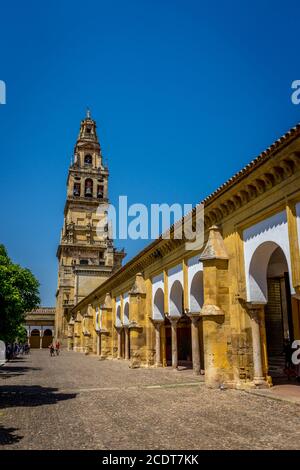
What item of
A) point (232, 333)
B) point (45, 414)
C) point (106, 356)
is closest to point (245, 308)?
point (232, 333)

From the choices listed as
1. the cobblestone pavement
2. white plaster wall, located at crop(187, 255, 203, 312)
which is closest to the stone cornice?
white plaster wall, located at crop(187, 255, 203, 312)

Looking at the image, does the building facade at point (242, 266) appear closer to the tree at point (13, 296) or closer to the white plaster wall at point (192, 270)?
the white plaster wall at point (192, 270)

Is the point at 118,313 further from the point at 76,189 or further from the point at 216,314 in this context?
the point at 76,189

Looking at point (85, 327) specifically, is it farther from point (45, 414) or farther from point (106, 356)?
point (45, 414)

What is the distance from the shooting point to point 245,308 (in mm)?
12680

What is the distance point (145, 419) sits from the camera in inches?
321

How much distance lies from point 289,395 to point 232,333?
9.18ft

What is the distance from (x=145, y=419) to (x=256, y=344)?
5347 millimetres

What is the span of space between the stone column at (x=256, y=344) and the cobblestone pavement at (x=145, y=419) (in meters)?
0.89

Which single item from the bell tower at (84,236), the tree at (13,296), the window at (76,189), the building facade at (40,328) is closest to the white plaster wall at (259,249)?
the tree at (13,296)

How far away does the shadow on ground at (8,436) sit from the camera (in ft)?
21.2

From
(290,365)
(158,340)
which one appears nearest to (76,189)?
(158,340)

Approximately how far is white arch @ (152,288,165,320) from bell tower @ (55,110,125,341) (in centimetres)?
3561

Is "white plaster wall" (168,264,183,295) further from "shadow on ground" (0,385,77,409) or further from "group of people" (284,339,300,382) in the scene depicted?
"shadow on ground" (0,385,77,409)
